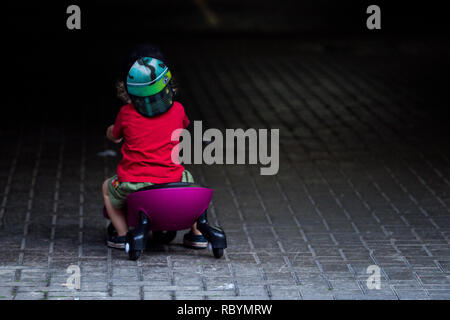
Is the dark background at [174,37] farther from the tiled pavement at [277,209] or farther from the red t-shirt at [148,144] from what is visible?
the red t-shirt at [148,144]

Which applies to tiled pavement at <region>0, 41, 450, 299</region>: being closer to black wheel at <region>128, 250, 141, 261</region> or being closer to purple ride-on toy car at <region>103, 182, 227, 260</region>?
black wheel at <region>128, 250, 141, 261</region>

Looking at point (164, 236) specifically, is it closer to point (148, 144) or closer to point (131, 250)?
point (131, 250)

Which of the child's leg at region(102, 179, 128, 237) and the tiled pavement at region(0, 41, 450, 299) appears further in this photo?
the child's leg at region(102, 179, 128, 237)

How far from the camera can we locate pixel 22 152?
8.27 meters

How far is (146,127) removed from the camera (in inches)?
211

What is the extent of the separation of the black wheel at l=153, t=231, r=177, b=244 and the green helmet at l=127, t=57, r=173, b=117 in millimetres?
930

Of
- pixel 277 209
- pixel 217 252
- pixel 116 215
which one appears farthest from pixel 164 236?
pixel 277 209

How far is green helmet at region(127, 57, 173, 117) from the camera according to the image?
5207 mm

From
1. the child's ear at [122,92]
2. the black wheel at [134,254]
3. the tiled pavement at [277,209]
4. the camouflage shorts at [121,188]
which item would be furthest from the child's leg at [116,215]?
the child's ear at [122,92]

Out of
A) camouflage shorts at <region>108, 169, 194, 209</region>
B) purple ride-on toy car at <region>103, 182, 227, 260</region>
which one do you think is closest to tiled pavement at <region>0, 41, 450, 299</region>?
purple ride-on toy car at <region>103, 182, 227, 260</region>

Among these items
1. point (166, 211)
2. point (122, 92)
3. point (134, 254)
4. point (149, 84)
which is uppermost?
point (149, 84)

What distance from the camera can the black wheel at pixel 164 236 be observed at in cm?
575

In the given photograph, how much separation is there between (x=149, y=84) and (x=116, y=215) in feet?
3.18
